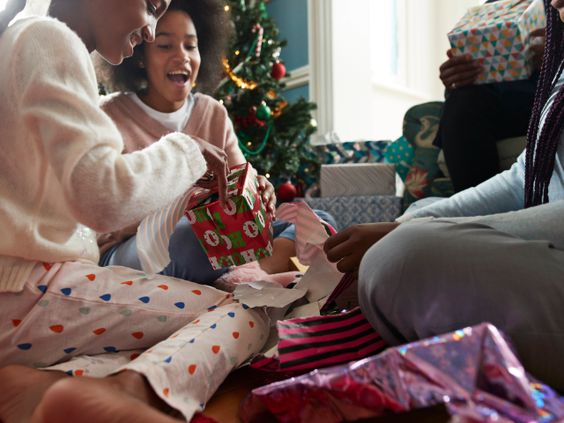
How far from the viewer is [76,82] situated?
61 cm

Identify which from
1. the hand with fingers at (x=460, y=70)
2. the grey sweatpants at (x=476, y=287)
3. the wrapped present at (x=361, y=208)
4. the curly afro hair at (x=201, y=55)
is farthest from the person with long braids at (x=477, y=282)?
the wrapped present at (x=361, y=208)

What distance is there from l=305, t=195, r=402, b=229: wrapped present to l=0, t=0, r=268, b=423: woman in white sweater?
148cm

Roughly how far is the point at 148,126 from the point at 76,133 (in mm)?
721

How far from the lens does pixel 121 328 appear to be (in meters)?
0.68

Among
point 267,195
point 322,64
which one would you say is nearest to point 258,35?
point 322,64

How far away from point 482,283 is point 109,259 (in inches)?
31.4

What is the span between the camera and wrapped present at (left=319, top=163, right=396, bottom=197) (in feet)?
7.18

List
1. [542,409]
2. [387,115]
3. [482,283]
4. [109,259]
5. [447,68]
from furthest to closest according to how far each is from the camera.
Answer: [387,115] → [447,68] → [109,259] → [482,283] → [542,409]

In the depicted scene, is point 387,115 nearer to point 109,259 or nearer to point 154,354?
point 109,259

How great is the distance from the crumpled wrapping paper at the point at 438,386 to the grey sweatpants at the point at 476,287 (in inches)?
3.6

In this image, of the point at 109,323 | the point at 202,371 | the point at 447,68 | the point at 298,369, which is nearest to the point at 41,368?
the point at 109,323

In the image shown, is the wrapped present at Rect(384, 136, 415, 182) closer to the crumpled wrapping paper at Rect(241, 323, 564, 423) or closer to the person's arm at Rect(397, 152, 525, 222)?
the person's arm at Rect(397, 152, 525, 222)

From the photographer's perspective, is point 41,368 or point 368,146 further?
point 368,146

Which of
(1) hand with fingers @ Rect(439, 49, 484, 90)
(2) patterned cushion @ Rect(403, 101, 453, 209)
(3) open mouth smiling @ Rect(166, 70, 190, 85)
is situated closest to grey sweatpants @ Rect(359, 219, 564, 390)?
(1) hand with fingers @ Rect(439, 49, 484, 90)
